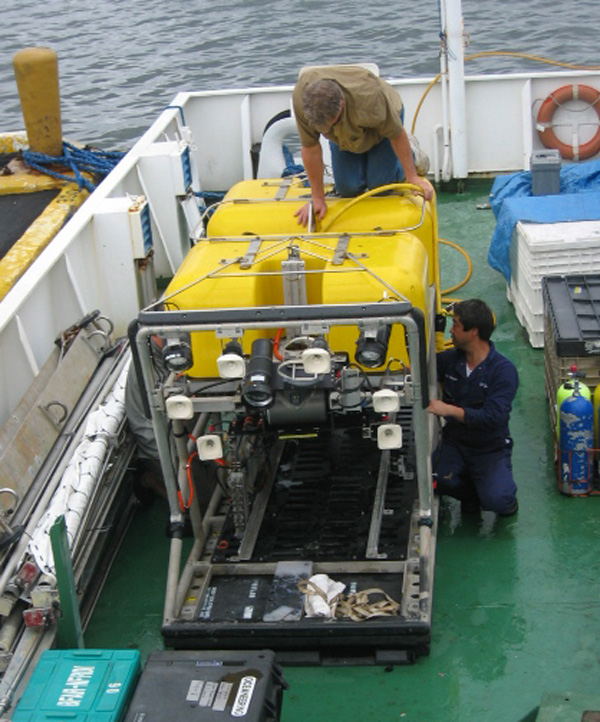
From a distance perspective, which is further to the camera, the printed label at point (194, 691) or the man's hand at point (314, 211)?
the man's hand at point (314, 211)

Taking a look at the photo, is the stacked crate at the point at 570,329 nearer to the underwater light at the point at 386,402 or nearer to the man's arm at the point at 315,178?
the man's arm at the point at 315,178

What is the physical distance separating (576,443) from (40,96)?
6106mm

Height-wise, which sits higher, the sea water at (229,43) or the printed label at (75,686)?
the printed label at (75,686)

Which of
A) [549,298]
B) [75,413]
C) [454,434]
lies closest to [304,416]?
[454,434]

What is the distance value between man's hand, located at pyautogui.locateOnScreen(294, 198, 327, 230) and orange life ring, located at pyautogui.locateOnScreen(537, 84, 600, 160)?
4.72 metres

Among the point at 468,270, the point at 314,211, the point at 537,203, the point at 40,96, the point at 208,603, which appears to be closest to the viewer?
the point at 208,603

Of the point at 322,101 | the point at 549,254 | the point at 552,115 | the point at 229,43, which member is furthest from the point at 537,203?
the point at 229,43

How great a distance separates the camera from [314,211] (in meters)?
5.60

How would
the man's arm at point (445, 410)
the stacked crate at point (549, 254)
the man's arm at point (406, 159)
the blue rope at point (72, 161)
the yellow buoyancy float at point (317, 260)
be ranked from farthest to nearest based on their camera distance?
the blue rope at point (72, 161) < the stacked crate at point (549, 254) < the man's arm at point (406, 159) < the man's arm at point (445, 410) < the yellow buoyancy float at point (317, 260)

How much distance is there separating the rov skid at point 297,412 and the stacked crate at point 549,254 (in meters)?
1.37

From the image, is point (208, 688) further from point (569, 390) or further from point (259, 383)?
point (569, 390)

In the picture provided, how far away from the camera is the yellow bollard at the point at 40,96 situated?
903 cm

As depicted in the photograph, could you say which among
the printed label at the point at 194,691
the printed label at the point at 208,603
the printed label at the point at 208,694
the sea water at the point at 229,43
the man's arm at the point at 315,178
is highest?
the man's arm at the point at 315,178

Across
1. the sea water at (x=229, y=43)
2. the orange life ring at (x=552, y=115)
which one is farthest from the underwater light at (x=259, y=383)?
the sea water at (x=229, y=43)
